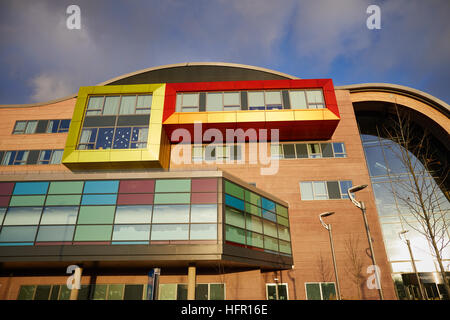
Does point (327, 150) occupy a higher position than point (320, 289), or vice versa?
point (327, 150)

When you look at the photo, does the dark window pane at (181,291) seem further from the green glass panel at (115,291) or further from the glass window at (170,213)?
the glass window at (170,213)

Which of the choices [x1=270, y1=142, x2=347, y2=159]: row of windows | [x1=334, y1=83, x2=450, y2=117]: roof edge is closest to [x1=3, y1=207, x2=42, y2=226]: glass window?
[x1=270, y1=142, x2=347, y2=159]: row of windows

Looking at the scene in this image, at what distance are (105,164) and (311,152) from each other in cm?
2008

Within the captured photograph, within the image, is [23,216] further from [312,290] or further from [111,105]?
[312,290]

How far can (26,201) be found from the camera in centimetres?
1844

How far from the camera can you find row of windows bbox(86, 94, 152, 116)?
27094mm

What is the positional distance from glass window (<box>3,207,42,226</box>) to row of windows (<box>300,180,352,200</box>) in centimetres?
2142

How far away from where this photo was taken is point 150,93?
28141mm

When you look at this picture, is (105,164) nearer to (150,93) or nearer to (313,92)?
(150,93)

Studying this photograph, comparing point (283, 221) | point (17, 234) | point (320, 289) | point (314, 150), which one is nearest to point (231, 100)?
point (314, 150)

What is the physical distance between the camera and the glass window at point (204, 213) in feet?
58.0

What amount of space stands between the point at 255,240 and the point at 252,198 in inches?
123

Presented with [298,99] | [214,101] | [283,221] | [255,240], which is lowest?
[255,240]
